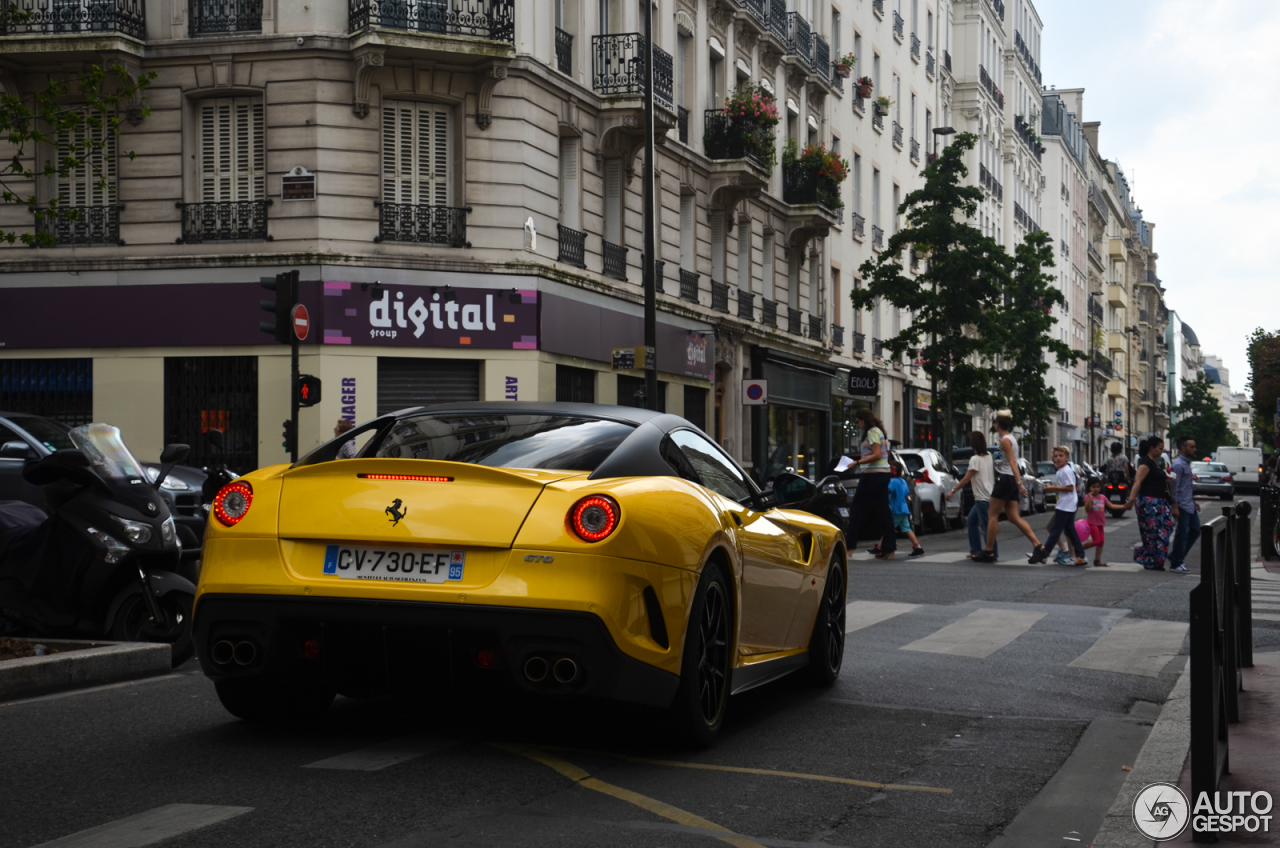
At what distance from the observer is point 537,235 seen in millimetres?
25422

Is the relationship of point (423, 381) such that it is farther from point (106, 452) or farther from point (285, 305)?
point (106, 452)

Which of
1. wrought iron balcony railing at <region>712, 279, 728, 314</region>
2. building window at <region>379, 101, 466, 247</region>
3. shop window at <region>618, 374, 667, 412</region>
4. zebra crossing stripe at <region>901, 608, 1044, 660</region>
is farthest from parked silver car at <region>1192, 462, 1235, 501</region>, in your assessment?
zebra crossing stripe at <region>901, 608, 1044, 660</region>

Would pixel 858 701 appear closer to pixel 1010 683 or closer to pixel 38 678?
pixel 1010 683

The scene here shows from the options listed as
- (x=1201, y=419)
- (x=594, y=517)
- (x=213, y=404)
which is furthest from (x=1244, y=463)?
(x=594, y=517)

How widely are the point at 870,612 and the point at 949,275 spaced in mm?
29200

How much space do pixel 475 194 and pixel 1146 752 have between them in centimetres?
1974

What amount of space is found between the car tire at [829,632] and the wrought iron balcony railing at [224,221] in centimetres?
1757

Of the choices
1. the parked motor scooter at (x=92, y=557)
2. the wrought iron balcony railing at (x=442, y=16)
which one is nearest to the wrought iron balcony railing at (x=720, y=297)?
the wrought iron balcony railing at (x=442, y=16)

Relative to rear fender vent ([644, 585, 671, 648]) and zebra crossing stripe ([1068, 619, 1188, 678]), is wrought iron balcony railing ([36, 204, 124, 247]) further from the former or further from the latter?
rear fender vent ([644, 585, 671, 648])

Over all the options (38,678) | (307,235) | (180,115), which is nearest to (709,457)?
(38,678)

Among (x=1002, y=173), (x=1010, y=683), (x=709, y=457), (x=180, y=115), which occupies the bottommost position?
(x=1010, y=683)

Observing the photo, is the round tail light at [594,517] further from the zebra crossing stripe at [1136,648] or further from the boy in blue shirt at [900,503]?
the boy in blue shirt at [900,503]

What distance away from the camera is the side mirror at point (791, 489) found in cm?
723

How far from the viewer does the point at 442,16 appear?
24188mm
